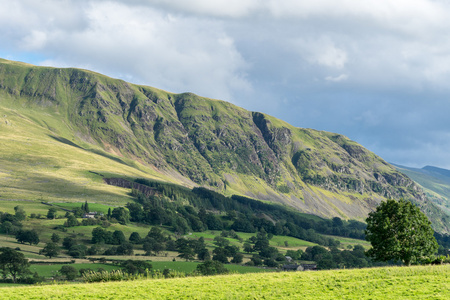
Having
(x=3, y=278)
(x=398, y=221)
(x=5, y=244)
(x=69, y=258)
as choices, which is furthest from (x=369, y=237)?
(x=5, y=244)

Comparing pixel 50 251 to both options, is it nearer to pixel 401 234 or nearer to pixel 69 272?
pixel 69 272

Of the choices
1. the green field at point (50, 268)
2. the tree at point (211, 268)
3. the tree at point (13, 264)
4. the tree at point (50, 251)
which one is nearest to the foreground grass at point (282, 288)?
the tree at point (13, 264)

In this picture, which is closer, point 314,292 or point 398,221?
point 314,292

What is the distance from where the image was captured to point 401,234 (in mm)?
73375

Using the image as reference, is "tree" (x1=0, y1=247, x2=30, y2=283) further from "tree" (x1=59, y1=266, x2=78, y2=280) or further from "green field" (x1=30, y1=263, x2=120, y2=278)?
"tree" (x1=59, y1=266, x2=78, y2=280)

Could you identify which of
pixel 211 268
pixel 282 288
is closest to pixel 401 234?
pixel 282 288

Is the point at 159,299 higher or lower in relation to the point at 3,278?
higher

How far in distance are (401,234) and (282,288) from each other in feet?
129

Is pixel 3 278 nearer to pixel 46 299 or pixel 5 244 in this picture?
pixel 5 244

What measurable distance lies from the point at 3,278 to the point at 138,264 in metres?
50.2

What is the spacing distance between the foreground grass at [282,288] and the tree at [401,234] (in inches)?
961

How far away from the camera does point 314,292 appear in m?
41.0

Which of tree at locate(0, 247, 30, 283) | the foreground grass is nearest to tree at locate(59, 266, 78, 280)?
tree at locate(0, 247, 30, 283)

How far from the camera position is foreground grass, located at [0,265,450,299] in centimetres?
3978
